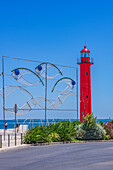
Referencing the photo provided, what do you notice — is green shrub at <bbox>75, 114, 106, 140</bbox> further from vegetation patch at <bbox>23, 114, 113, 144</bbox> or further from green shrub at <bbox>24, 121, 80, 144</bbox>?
green shrub at <bbox>24, 121, 80, 144</bbox>

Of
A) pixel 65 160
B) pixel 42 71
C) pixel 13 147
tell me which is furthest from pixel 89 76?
pixel 65 160

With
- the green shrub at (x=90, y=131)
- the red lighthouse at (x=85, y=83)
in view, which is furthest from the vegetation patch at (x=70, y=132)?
the red lighthouse at (x=85, y=83)

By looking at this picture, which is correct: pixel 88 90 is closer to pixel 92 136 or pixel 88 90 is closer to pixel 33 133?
pixel 92 136

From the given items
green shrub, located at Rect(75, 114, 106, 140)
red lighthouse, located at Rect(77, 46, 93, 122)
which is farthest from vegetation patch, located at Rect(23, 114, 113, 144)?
red lighthouse, located at Rect(77, 46, 93, 122)

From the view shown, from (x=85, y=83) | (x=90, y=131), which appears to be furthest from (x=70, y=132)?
(x=85, y=83)

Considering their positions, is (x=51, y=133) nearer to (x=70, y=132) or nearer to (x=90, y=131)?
(x=70, y=132)

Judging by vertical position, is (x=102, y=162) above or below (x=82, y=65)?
below

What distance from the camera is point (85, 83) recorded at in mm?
50875

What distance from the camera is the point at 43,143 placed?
23.3 metres

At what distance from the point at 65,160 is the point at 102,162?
1711 millimetres

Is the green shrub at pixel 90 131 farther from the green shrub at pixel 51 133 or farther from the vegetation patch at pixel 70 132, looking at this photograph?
the green shrub at pixel 51 133

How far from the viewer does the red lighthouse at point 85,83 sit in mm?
50344

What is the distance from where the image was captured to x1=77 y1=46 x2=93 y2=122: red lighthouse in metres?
50.3

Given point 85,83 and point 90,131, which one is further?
point 85,83
